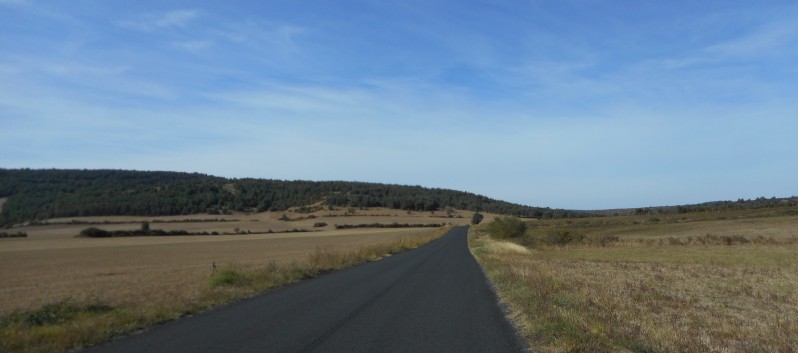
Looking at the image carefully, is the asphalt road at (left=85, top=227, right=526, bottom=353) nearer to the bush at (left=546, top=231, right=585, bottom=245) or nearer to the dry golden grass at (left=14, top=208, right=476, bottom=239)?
the bush at (left=546, top=231, right=585, bottom=245)

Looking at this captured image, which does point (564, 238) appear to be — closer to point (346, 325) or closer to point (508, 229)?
point (508, 229)

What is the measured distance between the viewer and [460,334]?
9758mm

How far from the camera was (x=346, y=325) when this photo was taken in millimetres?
10688

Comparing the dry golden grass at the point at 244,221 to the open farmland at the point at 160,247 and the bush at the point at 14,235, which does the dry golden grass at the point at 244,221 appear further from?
the bush at the point at 14,235

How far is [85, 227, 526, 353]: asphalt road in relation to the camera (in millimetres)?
8820

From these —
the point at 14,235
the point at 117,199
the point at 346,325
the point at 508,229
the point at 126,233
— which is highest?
the point at 117,199

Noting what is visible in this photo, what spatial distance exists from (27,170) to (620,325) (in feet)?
748

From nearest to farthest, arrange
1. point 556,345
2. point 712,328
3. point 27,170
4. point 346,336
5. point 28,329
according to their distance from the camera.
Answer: point 556,345
point 346,336
point 712,328
point 28,329
point 27,170

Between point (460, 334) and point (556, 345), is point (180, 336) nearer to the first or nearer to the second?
point (460, 334)

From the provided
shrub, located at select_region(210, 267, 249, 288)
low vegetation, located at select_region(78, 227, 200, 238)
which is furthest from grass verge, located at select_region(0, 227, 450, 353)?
low vegetation, located at select_region(78, 227, 200, 238)

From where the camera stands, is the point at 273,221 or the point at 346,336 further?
the point at 273,221

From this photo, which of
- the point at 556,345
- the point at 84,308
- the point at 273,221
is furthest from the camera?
the point at 273,221

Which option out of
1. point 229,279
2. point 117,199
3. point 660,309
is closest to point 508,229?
point 229,279

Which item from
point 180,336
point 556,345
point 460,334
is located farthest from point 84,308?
point 556,345
